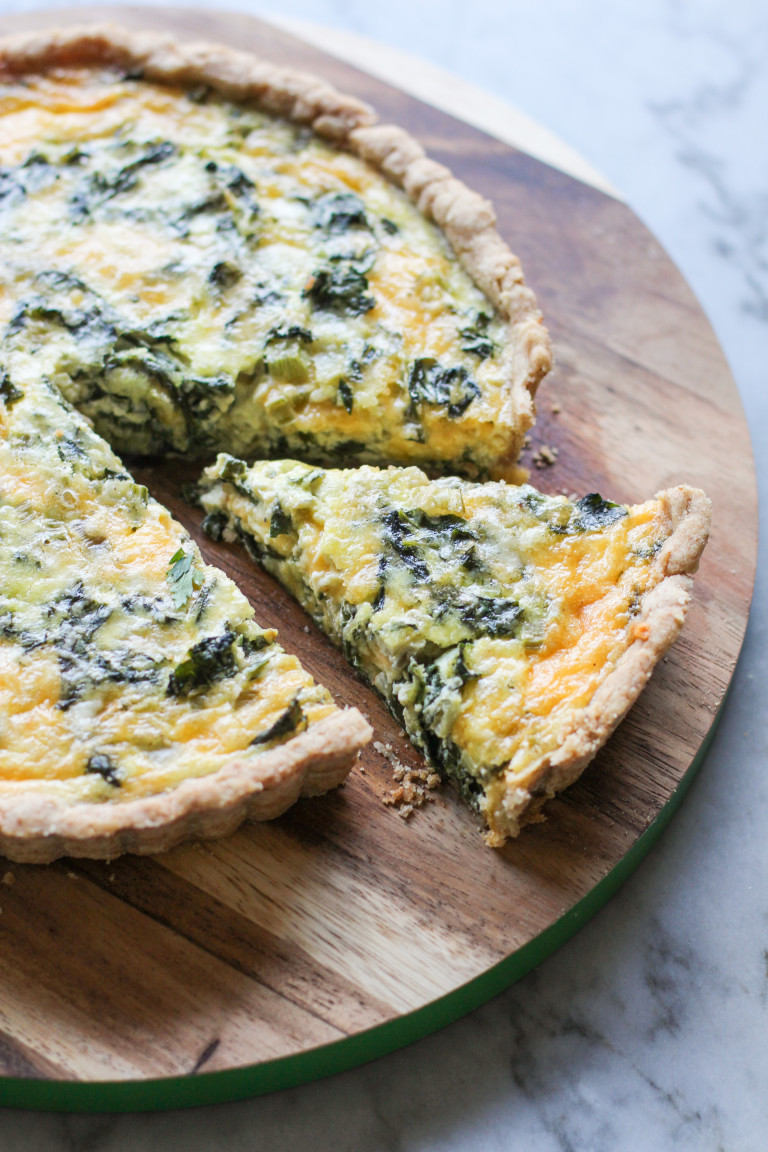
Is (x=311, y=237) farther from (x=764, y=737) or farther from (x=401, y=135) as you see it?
(x=764, y=737)

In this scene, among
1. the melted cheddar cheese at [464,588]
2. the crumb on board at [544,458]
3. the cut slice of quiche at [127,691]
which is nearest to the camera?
the cut slice of quiche at [127,691]

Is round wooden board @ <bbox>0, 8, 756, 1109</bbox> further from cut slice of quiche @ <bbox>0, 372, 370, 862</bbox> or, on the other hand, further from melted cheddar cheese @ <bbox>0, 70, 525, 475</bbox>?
melted cheddar cheese @ <bbox>0, 70, 525, 475</bbox>

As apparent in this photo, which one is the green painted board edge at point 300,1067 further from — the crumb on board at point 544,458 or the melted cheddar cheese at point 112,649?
the crumb on board at point 544,458

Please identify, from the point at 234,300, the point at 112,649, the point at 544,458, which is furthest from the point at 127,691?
the point at 544,458

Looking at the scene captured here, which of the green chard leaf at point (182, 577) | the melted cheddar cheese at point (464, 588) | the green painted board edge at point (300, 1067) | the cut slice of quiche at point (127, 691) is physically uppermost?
the melted cheddar cheese at point (464, 588)

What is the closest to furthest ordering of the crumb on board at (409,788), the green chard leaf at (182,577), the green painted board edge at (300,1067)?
the green painted board edge at (300,1067) < the crumb on board at (409,788) < the green chard leaf at (182,577)

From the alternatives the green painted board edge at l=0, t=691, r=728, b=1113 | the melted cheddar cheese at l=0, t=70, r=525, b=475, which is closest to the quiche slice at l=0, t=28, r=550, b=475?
the melted cheddar cheese at l=0, t=70, r=525, b=475

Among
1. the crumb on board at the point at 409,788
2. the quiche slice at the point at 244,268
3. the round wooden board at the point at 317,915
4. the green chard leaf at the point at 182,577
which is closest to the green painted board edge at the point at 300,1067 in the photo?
the round wooden board at the point at 317,915
